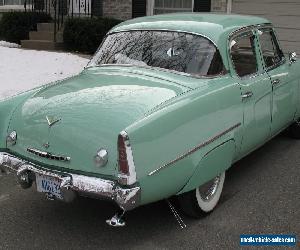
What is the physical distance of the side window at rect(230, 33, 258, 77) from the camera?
177 inches

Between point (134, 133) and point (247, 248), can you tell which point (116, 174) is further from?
point (247, 248)

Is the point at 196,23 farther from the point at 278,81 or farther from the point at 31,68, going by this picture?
the point at 31,68

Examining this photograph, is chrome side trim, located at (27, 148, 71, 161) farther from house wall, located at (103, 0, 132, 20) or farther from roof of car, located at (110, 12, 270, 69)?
house wall, located at (103, 0, 132, 20)

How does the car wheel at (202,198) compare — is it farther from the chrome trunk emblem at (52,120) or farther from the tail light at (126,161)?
the chrome trunk emblem at (52,120)

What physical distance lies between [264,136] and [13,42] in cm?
1046

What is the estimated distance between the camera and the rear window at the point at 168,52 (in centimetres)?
421

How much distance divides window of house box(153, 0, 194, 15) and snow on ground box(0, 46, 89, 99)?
300 centimetres

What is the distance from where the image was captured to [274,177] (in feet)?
16.2

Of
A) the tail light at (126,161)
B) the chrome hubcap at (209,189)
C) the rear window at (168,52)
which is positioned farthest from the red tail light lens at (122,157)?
the rear window at (168,52)

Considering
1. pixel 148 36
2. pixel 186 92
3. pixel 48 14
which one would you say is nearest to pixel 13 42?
pixel 48 14

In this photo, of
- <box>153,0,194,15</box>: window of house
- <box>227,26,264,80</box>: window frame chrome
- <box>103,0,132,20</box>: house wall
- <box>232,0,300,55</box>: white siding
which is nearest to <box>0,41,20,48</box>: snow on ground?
<box>103,0,132,20</box>: house wall

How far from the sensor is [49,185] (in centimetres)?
347

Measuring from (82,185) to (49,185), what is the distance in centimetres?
32

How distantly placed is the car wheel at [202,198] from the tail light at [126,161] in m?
0.71
